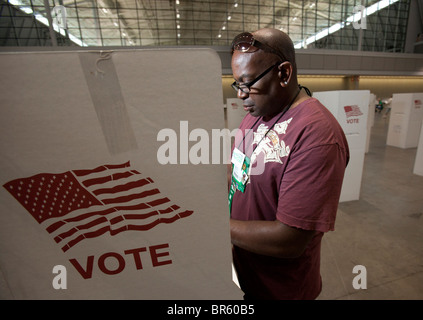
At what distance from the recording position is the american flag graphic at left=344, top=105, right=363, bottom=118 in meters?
2.91

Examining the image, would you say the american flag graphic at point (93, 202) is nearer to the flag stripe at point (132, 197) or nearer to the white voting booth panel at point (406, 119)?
the flag stripe at point (132, 197)

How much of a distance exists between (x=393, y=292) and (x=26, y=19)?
15452mm

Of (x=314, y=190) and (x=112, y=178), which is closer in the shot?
(x=112, y=178)

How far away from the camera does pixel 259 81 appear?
0.84m

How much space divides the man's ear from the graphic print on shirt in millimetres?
158

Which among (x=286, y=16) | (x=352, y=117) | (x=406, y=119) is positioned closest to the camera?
(x=352, y=117)

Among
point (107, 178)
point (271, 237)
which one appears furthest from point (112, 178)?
point (271, 237)

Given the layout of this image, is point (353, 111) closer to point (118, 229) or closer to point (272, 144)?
point (272, 144)

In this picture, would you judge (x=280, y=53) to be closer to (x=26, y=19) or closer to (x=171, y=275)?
(x=171, y=275)

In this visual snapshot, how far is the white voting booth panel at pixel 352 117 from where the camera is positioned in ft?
9.46

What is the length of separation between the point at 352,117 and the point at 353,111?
0.27 ft

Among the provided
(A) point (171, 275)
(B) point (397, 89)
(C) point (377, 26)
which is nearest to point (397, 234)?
(A) point (171, 275)

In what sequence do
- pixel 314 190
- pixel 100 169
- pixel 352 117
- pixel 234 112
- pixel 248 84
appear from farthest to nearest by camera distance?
pixel 234 112
pixel 352 117
pixel 248 84
pixel 314 190
pixel 100 169

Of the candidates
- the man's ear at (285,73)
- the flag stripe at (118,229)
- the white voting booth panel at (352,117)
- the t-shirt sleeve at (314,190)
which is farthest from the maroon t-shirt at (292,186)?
the white voting booth panel at (352,117)
